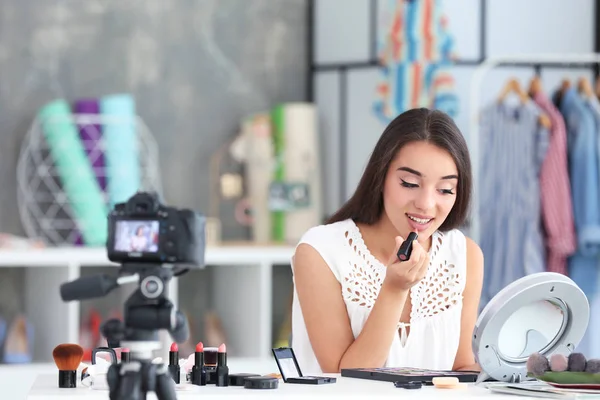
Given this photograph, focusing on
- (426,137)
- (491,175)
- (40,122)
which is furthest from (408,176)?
(40,122)

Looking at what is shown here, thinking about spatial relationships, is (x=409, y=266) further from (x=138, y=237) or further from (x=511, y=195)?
(x=511, y=195)

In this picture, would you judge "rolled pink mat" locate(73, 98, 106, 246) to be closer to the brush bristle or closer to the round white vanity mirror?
the brush bristle

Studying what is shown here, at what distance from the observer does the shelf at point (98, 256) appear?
4164mm

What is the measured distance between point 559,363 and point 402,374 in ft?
0.97

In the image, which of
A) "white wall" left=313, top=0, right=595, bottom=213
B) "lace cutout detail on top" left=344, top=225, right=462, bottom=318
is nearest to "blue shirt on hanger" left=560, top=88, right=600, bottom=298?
"white wall" left=313, top=0, right=595, bottom=213

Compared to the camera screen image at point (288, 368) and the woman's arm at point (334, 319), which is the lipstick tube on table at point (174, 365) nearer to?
the camera screen image at point (288, 368)

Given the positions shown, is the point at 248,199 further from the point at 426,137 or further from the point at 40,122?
the point at 426,137

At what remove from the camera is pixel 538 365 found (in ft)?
7.00

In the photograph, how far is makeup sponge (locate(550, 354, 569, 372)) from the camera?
6.95 ft

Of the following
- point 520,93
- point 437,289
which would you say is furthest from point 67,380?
point 520,93

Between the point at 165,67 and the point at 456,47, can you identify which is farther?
the point at 165,67

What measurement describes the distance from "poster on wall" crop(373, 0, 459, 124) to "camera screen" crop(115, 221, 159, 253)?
2.58 meters

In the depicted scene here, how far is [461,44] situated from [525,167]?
56cm

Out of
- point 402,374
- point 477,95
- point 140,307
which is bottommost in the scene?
point 402,374
